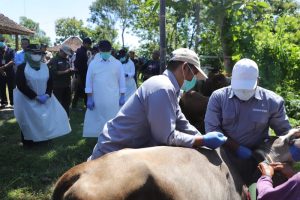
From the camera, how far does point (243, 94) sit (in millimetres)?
3367

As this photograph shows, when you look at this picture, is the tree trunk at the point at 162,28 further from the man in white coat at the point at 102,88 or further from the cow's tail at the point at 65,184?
the cow's tail at the point at 65,184

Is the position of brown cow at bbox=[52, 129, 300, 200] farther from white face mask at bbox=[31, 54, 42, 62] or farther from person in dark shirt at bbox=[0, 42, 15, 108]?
person in dark shirt at bbox=[0, 42, 15, 108]

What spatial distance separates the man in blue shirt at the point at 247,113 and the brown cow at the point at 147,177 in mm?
844

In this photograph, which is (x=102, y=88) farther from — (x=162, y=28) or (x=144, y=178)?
(x=144, y=178)

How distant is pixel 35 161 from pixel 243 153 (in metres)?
3.66

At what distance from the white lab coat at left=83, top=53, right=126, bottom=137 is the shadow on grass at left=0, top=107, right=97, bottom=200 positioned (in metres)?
0.39

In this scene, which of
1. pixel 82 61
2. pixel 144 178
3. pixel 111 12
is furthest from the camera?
pixel 111 12

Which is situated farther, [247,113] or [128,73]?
[128,73]

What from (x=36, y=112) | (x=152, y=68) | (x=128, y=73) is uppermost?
(x=152, y=68)

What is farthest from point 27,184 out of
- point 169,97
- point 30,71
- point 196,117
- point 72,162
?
point 169,97

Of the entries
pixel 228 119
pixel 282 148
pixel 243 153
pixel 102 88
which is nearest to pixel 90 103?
pixel 102 88

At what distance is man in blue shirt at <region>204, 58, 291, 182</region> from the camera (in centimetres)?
333

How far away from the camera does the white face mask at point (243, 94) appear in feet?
10.9

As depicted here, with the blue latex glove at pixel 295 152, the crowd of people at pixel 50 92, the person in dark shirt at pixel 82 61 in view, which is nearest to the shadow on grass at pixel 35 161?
the crowd of people at pixel 50 92
